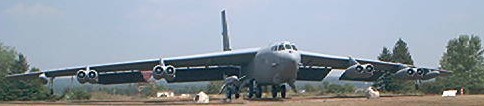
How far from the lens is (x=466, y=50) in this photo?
77562mm

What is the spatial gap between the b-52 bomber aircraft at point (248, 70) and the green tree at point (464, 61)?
22373mm

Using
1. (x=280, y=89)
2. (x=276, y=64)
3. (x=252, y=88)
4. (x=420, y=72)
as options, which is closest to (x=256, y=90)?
(x=252, y=88)

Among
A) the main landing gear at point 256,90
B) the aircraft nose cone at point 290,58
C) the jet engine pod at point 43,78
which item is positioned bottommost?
the main landing gear at point 256,90

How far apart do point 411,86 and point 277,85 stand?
2838 centimetres

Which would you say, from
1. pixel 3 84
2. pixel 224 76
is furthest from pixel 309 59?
pixel 3 84

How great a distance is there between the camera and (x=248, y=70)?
4662cm

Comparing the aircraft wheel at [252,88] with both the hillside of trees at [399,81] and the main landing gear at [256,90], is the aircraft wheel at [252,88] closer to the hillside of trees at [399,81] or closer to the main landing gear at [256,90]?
the main landing gear at [256,90]

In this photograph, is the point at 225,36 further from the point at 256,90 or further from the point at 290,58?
the point at 290,58

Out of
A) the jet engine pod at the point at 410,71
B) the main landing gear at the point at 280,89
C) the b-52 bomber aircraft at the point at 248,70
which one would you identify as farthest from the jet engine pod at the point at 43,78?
the jet engine pod at the point at 410,71

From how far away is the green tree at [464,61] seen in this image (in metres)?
72.8

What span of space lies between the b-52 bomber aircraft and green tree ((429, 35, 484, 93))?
2237 centimetres

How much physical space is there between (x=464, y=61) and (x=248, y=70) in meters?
38.6

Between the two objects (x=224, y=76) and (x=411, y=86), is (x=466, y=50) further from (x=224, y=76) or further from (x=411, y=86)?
(x=224, y=76)

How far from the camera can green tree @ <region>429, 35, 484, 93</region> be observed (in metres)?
72.8
